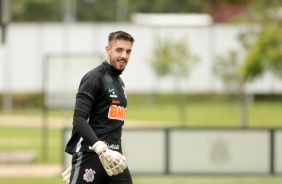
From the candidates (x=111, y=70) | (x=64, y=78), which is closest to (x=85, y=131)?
(x=111, y=70)

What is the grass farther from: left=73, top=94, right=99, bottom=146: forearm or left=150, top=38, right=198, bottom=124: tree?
left=150, top=38, right=198, bottom=124: tree

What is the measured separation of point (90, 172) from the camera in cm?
879

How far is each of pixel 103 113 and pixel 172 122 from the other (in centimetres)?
3136

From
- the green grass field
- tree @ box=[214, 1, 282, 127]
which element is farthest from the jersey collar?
tree @ box=[214, 1, 282, 127]

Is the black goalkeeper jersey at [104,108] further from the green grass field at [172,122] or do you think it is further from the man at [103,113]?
the green grass field at [172,122]

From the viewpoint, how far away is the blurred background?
2014 cm

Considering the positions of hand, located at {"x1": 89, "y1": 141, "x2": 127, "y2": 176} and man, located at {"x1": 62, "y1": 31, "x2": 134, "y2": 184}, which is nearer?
hand, located at {"x1": 89, "y1": 141, "x2": 127, "y2": 176}

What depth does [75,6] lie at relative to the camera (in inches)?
3189

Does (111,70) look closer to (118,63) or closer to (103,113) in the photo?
(118,63)

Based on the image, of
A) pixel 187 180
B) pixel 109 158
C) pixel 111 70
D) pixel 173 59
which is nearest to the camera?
pixel 109 158

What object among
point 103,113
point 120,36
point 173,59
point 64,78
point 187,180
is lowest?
point 187,180

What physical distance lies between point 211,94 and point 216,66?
16.6 metres

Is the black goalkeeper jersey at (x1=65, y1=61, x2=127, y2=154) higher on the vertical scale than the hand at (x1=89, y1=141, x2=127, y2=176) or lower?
higher

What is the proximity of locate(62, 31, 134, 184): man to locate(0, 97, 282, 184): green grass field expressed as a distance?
1000 cm
